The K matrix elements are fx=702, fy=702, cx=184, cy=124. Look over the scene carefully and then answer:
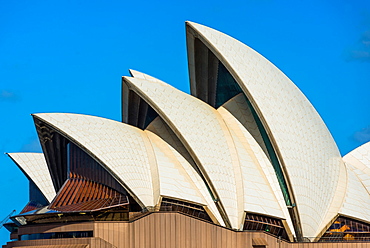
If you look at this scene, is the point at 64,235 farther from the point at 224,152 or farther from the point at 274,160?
the point at 274,160

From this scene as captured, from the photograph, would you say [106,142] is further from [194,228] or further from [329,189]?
[329,189]

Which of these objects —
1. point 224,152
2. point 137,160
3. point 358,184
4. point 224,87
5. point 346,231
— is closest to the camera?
point 137,160

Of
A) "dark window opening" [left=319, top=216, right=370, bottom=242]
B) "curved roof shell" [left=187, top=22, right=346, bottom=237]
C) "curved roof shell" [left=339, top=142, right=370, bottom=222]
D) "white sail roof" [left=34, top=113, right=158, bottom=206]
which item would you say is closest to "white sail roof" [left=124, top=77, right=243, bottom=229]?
"white sail roof" [left=34, top=113, right=158, bottom=206]

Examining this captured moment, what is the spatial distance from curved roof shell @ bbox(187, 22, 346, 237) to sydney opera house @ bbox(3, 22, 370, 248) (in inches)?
3.8

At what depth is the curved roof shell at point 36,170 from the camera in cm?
6269

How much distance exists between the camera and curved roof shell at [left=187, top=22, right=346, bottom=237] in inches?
1880

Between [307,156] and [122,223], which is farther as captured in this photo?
[307,156]

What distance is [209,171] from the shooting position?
46.9 m

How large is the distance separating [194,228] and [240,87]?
36.6ft

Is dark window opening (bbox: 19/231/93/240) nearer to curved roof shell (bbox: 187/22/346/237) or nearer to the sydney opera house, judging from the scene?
the sydney opera house

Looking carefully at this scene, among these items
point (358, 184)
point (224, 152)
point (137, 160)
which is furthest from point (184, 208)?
point (358, 184)

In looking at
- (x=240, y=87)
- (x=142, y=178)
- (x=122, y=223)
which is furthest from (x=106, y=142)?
(x=240, y=87)

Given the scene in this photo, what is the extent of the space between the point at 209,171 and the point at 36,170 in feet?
75.4

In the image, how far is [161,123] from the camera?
5075 centimetres
